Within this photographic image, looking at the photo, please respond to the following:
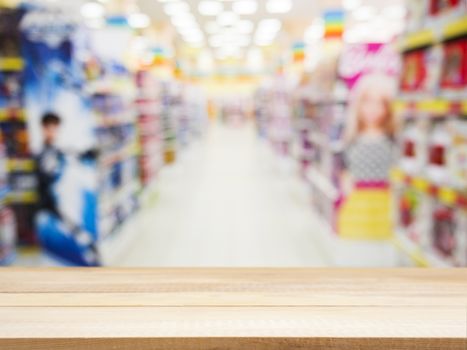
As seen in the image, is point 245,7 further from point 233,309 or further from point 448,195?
point 233,309

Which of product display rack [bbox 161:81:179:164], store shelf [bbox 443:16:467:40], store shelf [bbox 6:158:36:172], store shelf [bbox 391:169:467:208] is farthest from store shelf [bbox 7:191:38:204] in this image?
product display rack [bbox 161:81:179:164]

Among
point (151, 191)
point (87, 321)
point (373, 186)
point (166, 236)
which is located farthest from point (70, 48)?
point (151, 191)

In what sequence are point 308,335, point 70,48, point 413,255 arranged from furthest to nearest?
point 70,48 → point 413,255 → point 308,335

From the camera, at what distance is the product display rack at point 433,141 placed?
278 centimetres

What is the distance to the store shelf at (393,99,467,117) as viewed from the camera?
2.68 metres

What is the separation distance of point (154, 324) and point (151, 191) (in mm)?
6922

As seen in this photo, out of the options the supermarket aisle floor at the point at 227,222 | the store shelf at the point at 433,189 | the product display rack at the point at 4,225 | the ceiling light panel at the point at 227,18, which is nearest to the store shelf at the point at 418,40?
the store shelf at the point at 433,189

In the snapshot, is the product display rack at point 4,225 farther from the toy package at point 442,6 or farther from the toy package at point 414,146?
the toy package at point 442,6

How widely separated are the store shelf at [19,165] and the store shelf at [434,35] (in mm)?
3167

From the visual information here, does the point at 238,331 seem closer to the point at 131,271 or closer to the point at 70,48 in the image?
the point at 131,271

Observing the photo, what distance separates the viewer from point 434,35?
3.04 meters

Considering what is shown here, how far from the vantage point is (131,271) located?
1182mm

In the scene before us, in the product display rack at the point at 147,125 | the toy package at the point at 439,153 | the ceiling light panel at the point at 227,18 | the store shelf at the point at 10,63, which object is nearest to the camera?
the toy package at the point at 439,153

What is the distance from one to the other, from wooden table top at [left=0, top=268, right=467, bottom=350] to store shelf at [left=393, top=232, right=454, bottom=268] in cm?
200
